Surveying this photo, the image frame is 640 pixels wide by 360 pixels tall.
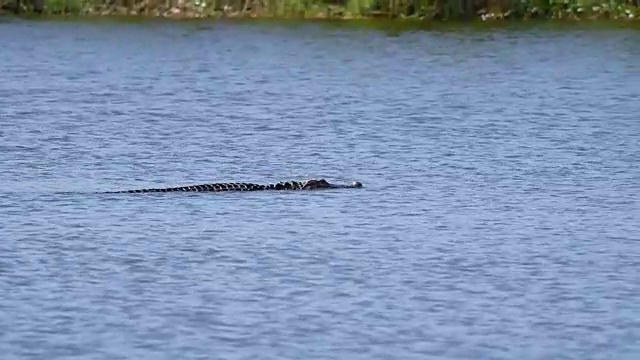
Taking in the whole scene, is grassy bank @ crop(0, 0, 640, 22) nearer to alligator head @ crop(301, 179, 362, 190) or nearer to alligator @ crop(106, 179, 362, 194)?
alligator head @ crop(301, 179, 362, 190)

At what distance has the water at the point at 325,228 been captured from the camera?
1850 centimetres

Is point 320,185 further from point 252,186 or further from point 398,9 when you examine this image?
point 398,9

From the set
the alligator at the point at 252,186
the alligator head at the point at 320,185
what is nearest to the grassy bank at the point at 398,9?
the alligator head at the point at 320,185

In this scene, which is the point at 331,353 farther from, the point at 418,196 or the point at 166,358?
the point at 418,196

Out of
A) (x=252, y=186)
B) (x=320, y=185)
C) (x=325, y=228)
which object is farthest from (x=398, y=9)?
(x=325, y=228)

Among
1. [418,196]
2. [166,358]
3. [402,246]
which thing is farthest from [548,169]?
[166,358]

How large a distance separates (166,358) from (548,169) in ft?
49.5

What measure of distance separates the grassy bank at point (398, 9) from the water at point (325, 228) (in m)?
31.4

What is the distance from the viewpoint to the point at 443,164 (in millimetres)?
32594

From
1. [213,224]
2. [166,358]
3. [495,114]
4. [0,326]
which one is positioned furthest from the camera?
[495,114]

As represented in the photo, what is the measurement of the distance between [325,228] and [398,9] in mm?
59359

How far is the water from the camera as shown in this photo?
1850 cm

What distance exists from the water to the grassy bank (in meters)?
31.4

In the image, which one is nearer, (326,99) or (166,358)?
(166,358)
